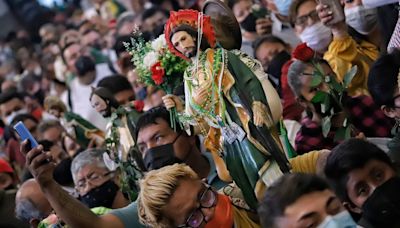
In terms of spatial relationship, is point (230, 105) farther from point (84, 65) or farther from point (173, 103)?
point (84, 65)

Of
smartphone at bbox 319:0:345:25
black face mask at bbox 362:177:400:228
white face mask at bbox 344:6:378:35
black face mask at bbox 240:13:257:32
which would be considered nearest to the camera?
black face mask at bbox 362:177:400:228

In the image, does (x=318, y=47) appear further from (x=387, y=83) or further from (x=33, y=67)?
(x=33, y=67)

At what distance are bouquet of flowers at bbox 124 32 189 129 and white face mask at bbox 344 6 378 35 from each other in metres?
1.18

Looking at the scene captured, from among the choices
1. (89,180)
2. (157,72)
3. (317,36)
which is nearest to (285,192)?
(157,72)

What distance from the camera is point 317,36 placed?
581 centimetres

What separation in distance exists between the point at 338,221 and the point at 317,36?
8.83ft

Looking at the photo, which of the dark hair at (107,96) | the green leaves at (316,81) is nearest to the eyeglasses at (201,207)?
the green leaves at (316,81)

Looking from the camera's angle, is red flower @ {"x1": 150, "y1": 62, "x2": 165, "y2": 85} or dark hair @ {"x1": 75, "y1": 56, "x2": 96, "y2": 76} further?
dark hair @ {"x1": 75, "y1": 56, "x2": 96, "y2": 76}

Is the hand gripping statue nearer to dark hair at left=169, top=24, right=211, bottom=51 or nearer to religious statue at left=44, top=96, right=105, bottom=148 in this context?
dark hair at left=169, top=24, right=211, bottom=51

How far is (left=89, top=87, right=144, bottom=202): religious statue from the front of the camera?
17.6ft

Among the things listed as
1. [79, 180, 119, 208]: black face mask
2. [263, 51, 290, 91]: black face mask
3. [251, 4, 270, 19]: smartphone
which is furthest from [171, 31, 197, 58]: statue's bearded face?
[251, 4, 270, 19]: smartphone

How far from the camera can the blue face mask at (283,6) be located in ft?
20.8

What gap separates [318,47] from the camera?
5859mm

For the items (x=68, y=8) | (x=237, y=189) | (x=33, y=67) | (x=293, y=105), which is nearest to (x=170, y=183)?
(x=237, y=189)
